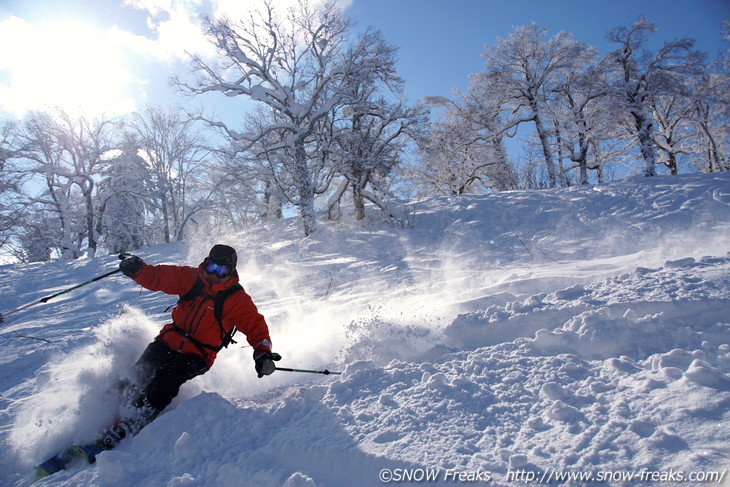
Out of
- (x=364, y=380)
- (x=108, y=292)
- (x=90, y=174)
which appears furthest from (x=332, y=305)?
(x=90, y=174)

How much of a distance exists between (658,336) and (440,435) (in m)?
1.95

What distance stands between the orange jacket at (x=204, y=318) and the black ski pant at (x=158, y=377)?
77 mm

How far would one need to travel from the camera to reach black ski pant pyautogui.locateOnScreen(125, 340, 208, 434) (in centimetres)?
310

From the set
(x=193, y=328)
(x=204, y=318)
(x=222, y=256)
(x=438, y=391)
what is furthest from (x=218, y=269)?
(x=438, y=391)

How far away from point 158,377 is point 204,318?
0.59 metres

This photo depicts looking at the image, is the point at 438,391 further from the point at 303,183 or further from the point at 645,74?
the point at 645,74

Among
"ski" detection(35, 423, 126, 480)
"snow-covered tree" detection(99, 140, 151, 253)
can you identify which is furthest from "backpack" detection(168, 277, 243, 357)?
"snow-covered tree" detection(99, 140, 151, 253)

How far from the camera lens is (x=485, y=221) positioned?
12.1 metres

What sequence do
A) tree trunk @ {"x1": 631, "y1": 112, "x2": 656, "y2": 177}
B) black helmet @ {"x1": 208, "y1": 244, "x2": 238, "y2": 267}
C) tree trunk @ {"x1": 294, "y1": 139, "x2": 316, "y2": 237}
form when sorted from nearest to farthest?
1. black helmet @ {"x1": 208, "y1": 244, "x2": 238, "y2": 267}
2. tree trunk @ {"x1": 294, "y1": 139, "x2": 316, "y2": 237}
3. tree trunk @ {"x1": 631, "y1": 112, "x2": 656, "y2": 177}

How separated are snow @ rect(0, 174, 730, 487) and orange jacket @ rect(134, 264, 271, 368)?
466 millimetres

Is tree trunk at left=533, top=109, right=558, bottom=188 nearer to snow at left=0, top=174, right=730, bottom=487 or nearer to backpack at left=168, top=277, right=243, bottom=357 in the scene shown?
snow at left=0, top=174, right=730, bottom=487

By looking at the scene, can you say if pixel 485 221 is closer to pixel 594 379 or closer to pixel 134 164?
pixel 594 379

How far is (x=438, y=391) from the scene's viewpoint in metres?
2.79

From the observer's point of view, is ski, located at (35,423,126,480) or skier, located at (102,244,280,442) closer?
ski, located at (35,423,126,480)
